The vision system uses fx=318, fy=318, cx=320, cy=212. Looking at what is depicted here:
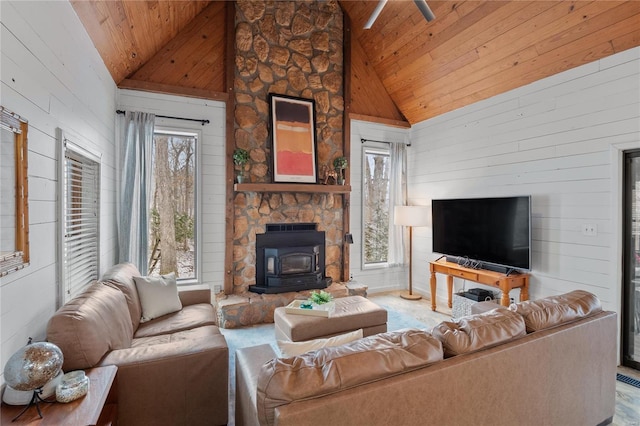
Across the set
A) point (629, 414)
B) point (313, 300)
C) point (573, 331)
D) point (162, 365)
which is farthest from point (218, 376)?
point (629, 414)

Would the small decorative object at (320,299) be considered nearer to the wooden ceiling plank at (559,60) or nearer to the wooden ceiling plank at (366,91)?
Answer: the wooden ceiling plank at (366,91)

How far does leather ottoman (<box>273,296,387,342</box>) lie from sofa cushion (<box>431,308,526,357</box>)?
1.48 m

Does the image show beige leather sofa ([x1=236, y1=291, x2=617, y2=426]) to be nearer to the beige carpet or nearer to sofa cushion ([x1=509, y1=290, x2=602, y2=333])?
sofa cushion ([x1=509, y1=290, x2=602, y2=333])

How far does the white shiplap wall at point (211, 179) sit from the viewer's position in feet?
13.8

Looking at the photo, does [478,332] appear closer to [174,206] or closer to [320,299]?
[320,299]

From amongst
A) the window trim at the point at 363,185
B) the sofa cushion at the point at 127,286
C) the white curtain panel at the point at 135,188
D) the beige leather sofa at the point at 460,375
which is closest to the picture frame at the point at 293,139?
the window trim at the point at 363,185

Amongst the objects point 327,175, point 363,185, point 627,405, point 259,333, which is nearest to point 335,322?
point 259,333

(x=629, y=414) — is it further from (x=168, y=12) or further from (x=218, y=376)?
(x=168, y=12)

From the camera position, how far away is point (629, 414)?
7.39ft

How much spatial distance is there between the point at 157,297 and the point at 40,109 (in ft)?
5.62

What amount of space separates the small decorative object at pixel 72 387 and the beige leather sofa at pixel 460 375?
2.33 ft

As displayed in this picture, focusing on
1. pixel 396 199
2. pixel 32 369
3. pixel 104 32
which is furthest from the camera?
pixel 396 199

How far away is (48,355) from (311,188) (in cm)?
343

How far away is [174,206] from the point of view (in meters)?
4.17
